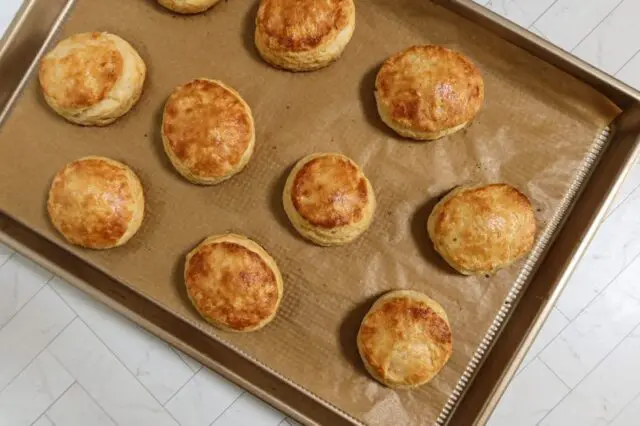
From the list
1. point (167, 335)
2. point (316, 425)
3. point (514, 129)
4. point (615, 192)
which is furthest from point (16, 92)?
point (615, 192)

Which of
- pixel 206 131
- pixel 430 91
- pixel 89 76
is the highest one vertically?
pixel 430 91

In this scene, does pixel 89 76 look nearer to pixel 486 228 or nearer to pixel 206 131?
pixel 206 131

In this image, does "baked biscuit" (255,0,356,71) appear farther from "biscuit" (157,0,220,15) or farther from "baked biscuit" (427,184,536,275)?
"baked biscuit" (427,184,536,275)

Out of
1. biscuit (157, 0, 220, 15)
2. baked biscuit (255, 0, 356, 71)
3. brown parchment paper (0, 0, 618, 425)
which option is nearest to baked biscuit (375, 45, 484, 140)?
brown parchment paper (0, 0, 618, 425)

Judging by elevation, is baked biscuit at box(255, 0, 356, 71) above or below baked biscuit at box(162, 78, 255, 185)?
above

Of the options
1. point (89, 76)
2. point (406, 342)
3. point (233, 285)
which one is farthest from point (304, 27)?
point (406, 342)

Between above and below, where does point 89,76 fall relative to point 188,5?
below
